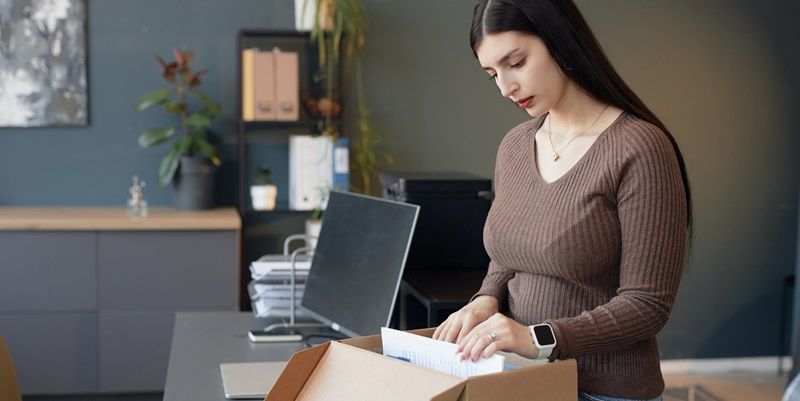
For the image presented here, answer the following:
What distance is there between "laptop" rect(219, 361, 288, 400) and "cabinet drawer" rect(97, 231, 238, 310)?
1.94 metres

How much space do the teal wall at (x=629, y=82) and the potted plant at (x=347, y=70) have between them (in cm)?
8

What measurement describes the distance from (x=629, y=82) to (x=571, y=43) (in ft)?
11.7

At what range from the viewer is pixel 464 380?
1251 millimetres

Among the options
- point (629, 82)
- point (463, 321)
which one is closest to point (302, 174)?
point (629, 82)

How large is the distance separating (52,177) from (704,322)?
345 cm

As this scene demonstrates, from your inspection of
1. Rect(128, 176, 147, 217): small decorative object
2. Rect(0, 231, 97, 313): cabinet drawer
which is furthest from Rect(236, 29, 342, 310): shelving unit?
Rect(0, 231, 97, 313): cabinet drawer

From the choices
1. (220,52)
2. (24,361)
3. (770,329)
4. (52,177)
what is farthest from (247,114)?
(770,329)

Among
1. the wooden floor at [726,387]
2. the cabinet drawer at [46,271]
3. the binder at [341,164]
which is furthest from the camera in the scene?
the wooden floor at [726,387]

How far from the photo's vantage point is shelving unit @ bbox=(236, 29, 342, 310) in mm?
4551

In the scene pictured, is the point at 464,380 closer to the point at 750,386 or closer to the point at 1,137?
the point at 1,137

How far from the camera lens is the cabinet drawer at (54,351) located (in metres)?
4.16

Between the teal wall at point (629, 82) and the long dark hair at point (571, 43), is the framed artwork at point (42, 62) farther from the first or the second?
the long dark hair at point (571, 43)

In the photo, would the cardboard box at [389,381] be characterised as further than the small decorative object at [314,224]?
No

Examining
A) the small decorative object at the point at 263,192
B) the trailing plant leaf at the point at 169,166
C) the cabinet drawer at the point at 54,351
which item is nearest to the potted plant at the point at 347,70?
the small decorative object at the point at 263,192
